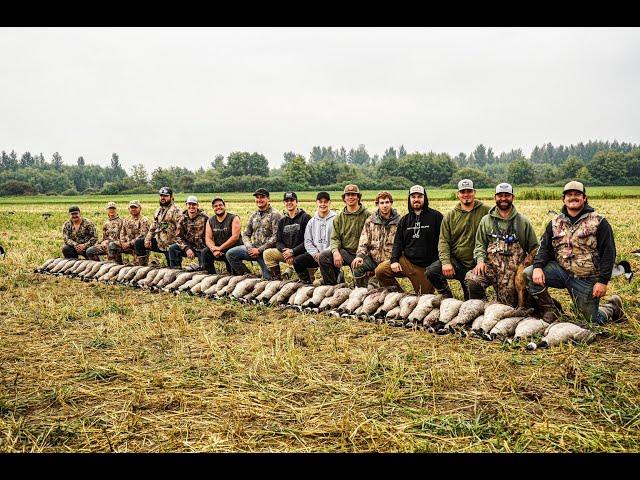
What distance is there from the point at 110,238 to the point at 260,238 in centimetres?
445

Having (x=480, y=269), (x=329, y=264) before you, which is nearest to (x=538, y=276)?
(x=480, y=269)

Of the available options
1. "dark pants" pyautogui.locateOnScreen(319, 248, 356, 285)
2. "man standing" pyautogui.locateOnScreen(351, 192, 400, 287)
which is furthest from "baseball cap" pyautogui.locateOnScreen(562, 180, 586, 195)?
"dark pants" pyautogui.locateOnScreen(319, 248, 356, 285)

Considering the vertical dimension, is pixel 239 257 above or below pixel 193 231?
below

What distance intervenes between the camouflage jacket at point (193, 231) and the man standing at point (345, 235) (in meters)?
3.16

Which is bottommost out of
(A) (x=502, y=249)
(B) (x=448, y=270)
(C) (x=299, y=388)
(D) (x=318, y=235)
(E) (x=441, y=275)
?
(C) (x=299, y=388)

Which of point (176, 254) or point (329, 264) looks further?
point (176, 254)

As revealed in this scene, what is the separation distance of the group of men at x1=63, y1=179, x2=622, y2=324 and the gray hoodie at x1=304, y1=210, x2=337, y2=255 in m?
0.02

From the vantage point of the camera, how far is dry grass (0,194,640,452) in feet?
12.7

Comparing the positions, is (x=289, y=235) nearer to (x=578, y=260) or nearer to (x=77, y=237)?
(x=578, y=260)

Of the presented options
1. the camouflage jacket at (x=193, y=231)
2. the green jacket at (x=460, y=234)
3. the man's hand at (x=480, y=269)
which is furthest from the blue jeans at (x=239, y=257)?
the man's hand at (x=480, y=269)

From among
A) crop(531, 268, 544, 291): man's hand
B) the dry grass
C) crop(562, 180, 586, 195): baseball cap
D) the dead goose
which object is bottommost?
the dry grass

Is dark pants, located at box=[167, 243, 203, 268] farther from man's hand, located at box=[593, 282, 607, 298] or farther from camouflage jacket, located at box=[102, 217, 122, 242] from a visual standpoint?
man's hand, located at box=[593, 282, 607, 298]

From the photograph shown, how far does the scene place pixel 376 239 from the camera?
28.7 ft

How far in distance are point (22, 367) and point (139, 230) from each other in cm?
703
